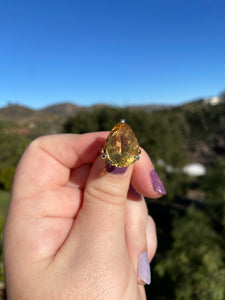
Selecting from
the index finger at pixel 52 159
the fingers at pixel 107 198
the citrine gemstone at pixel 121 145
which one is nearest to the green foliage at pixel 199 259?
the fingers at pixel 107 198


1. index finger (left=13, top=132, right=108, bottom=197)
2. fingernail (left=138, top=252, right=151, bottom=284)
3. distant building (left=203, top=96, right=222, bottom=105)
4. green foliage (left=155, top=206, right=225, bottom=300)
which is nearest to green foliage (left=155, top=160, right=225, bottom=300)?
green foliage (left=155, top=206, right=225, bottom=300)

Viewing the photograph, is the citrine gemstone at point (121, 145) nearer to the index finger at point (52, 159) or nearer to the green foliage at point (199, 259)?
the index finger at point (52, 159)

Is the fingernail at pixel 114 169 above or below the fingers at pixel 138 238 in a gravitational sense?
above

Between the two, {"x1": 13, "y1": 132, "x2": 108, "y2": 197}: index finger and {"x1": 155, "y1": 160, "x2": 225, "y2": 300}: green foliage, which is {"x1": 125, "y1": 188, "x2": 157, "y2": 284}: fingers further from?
{"x1": 155, "y1": 160, "x2": 225, "y2": 300}: green foliage

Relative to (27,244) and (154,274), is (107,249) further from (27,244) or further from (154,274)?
(154,274)

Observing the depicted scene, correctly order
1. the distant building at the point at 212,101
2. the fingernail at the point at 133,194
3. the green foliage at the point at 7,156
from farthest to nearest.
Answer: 1. the distant building at the point at 212,101
2. the green foliage at the point at 7,156
3. the fingernail at the point at 133,194

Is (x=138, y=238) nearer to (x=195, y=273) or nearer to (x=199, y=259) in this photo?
(x=195, y=273)

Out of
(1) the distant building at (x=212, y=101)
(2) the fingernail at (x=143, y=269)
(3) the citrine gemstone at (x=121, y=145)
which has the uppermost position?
(1) the distant building at (x=212, y=101)
